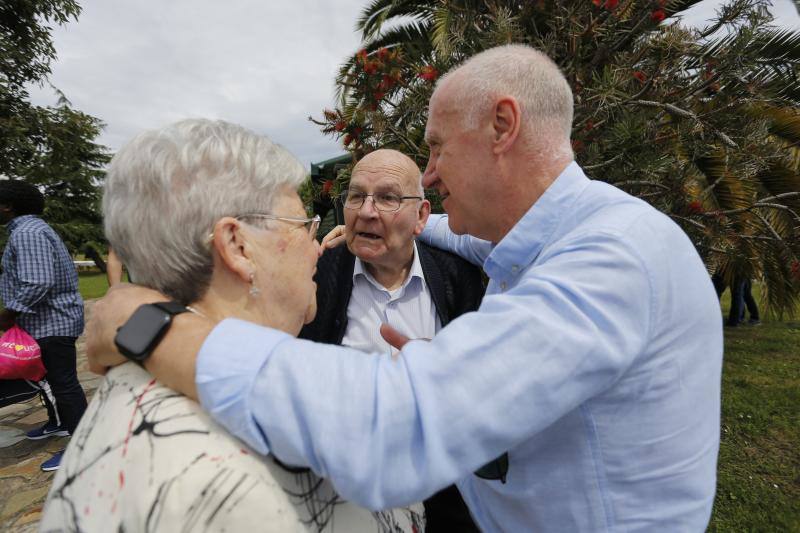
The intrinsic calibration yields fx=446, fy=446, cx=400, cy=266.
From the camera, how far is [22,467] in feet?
13.1

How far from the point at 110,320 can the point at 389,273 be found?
1629mm

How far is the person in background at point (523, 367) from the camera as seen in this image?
31.0 inches

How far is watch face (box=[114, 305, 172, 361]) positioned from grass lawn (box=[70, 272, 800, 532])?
399cm

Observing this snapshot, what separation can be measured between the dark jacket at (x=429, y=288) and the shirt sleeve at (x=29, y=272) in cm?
263

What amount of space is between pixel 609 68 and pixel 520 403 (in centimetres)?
289

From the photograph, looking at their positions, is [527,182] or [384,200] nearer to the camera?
[527,182]

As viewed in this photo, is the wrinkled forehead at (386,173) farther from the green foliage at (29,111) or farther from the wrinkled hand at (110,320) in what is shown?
the green foliage at (29,111)

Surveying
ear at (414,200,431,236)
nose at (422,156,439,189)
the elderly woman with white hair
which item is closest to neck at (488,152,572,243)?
nose at (422,156,439,189)

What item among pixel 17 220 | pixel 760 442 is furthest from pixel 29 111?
pixel 760 442

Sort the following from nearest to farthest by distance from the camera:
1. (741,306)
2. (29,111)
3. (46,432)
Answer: (46,432) < (741,306) < (29,111)

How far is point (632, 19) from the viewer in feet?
10.5

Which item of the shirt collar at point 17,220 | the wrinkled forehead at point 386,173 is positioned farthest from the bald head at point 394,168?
the shirt collar at point 17,220

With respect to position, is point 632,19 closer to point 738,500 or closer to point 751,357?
point 738,500

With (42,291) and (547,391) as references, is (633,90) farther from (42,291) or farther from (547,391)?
(42,291)
